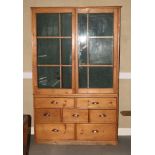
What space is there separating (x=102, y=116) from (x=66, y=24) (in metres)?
1.46

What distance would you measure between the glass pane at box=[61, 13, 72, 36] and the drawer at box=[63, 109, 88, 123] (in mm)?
1142

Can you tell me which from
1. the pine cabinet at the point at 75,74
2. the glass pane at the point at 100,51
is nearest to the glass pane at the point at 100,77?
the pine cabinet at the point at 75,74

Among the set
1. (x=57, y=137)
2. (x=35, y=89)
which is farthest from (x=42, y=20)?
(x=57, y=137)

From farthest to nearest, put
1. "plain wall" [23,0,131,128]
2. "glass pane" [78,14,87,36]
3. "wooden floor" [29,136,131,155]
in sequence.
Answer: "plain wall" [23,0,131,128] < "glass pane" [78,14,87,36] < "wooden floor" [29,136,131,155]

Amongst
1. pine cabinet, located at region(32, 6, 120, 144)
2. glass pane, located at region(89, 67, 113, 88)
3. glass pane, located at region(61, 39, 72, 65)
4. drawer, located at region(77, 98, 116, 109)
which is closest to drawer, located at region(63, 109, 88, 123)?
pine cabinet, located at region(32, 6, 120, 144)

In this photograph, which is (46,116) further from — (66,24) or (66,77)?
(66,24)

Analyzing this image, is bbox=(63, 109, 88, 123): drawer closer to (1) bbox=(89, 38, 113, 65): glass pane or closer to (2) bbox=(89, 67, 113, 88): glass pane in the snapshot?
(2) bbox=(89, 67, 113, 88): glass pane

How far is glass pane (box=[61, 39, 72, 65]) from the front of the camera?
4.00m

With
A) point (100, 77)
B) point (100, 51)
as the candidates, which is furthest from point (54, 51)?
point (100, 77)

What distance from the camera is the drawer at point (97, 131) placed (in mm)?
3955

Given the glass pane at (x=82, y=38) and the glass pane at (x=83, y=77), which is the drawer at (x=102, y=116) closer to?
the glass pane at (x=83, y=77)
